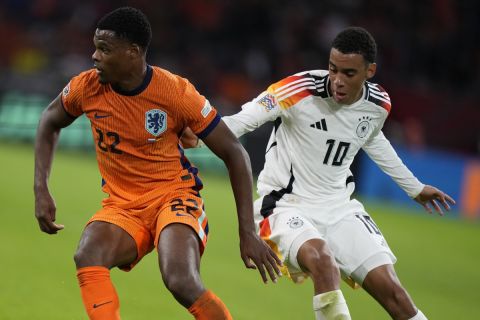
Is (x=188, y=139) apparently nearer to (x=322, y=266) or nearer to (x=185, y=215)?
(x=185, y=215)

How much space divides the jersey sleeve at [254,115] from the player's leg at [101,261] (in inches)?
46.0

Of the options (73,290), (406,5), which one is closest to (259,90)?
(406,5)

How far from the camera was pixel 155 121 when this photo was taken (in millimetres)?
5168

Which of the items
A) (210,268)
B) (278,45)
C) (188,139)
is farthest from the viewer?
(278,45)

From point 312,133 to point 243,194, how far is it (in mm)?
1262

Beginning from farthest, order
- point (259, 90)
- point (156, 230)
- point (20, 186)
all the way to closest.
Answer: point (259, 90)
point (20, 186)
point (156, 230)

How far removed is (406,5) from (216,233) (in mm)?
11123

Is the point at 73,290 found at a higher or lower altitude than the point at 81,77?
lower

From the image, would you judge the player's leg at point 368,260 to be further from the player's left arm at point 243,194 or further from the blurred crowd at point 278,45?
the blurred crowd at point 278,45

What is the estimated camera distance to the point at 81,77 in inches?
207

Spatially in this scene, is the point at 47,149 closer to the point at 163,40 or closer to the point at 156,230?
the point at 156,230

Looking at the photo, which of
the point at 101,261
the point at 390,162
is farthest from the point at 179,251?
the point at 390,162

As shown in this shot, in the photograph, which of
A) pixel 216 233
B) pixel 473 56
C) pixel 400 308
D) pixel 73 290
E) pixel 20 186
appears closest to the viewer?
pixel 400 308

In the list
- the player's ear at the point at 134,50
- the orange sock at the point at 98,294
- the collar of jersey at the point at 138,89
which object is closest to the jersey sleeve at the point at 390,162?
the collar of jersey at the point at 138,89
